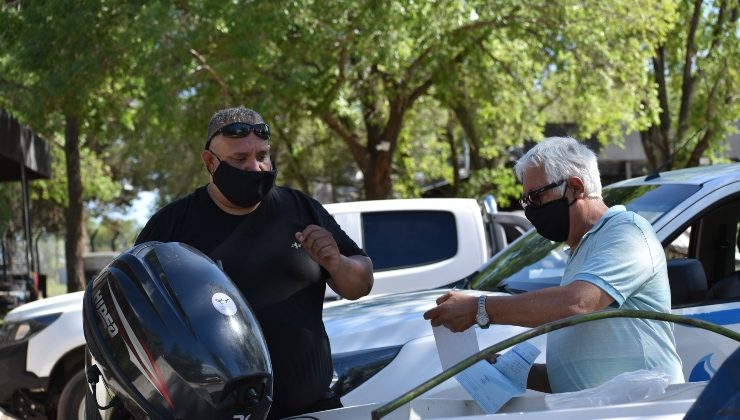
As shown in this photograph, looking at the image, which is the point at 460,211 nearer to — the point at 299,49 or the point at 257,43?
the point at 257,43

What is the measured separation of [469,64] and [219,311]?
17126mm

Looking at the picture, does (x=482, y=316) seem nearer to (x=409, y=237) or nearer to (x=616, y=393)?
(x=616, y=393)

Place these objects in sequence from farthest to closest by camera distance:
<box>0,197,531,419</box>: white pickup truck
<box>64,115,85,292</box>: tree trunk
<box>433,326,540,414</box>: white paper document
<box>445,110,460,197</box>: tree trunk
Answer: <box>445,110,460,197</box>: tree trunk < <box>64,115,85,292</box>: tree trunk < <box>0,197,531,419</box>: white pickup truck < <box>433,326,540,414</box>: white paper document

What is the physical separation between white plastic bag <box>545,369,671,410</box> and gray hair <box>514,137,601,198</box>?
0.74 meters

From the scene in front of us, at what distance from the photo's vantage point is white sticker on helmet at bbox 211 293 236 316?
A: 289 cm

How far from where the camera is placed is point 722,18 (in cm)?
2181

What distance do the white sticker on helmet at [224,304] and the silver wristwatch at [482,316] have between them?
28.6 inches

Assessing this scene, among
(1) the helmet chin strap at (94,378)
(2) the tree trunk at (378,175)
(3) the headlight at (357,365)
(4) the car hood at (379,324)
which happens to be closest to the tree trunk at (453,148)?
(2) the tree trunk at (378,175)

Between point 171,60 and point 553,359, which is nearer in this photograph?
point 553,359

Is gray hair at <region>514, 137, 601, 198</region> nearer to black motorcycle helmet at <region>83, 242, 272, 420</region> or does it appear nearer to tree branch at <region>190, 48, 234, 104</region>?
black motorcycle helmet at <region>83, 242, 272, 420</region>

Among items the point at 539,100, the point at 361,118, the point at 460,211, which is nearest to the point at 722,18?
the point at 539,100

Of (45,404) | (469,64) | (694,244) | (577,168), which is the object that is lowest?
(45,404)

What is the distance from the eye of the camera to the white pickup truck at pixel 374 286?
25.6ft

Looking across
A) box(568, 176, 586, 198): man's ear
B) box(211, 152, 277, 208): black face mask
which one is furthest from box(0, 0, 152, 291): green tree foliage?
box(568, 176, 586, 198): man's ear
